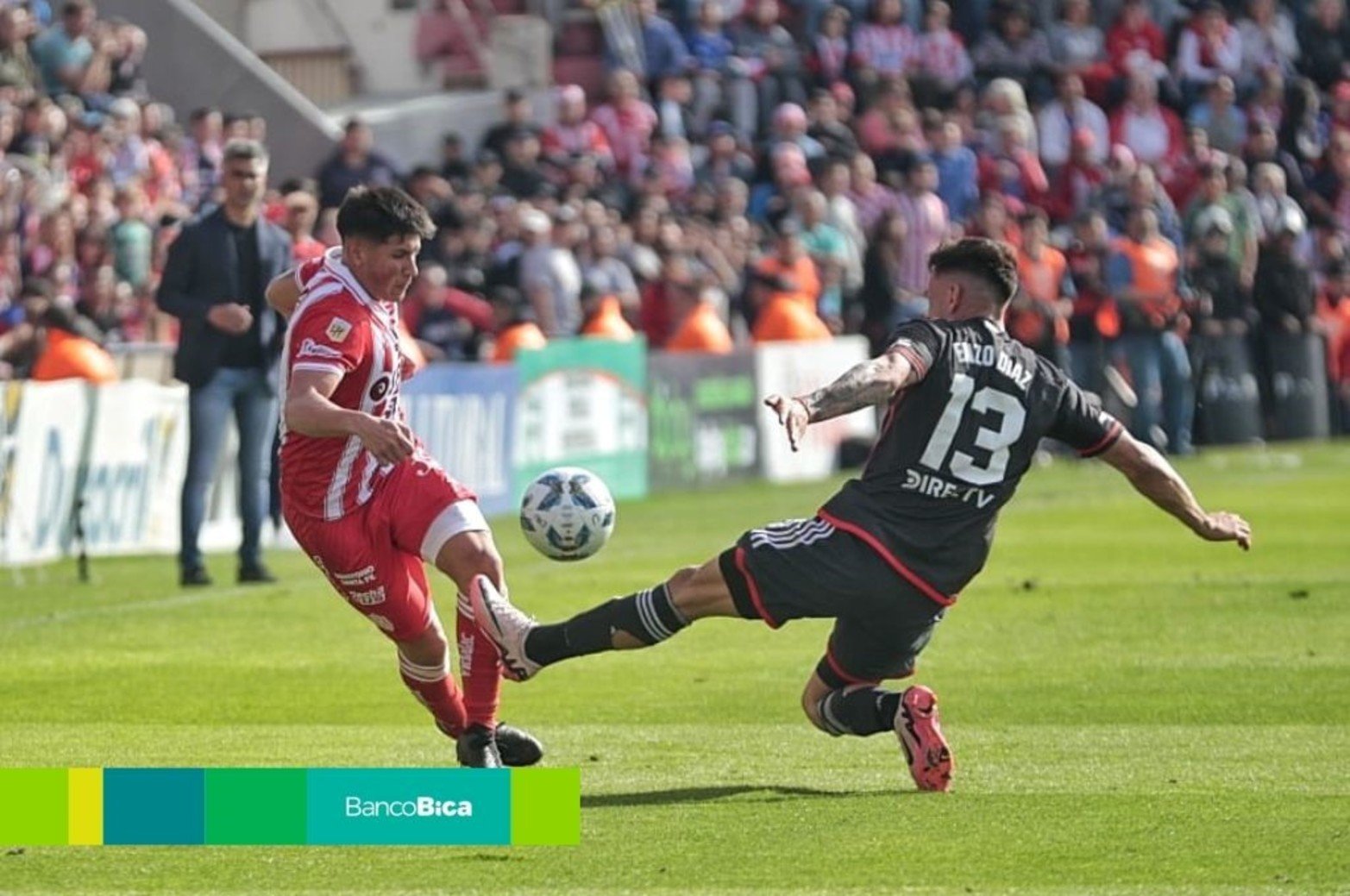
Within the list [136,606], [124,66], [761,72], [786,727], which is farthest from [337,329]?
[761,72]

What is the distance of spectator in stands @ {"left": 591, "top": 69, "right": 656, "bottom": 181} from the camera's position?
30.0 m

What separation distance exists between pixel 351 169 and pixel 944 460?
17312 mm

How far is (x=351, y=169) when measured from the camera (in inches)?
1021

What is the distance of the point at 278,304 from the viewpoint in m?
10.0

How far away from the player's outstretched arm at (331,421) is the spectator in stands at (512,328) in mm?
13073

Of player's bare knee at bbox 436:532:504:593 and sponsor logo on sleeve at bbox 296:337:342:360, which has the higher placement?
sponsor logo on sleeve at bbox 296:337:342:360

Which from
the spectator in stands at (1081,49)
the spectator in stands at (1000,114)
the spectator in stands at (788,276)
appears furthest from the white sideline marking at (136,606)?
the spectator in stands at (1081,49)

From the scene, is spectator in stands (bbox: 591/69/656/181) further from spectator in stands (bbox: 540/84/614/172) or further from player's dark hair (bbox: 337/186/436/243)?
player's dark hair (bbox: 337/186/436/243)

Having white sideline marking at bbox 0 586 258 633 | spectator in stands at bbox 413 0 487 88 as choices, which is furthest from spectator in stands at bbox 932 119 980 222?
white sideline marking at bbox 0 586 258 633

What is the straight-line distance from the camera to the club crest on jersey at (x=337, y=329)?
9.25 metres

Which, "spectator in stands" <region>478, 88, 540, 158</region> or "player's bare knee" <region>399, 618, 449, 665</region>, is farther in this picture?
"spectator in stands" <region>478, 88, 540, 158</region>

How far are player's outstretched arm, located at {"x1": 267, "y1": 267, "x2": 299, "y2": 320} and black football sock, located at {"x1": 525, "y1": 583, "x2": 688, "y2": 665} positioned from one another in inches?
60.1

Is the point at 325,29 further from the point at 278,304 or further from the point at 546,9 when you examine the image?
the point at 278,304

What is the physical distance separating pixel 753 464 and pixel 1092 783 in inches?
636
